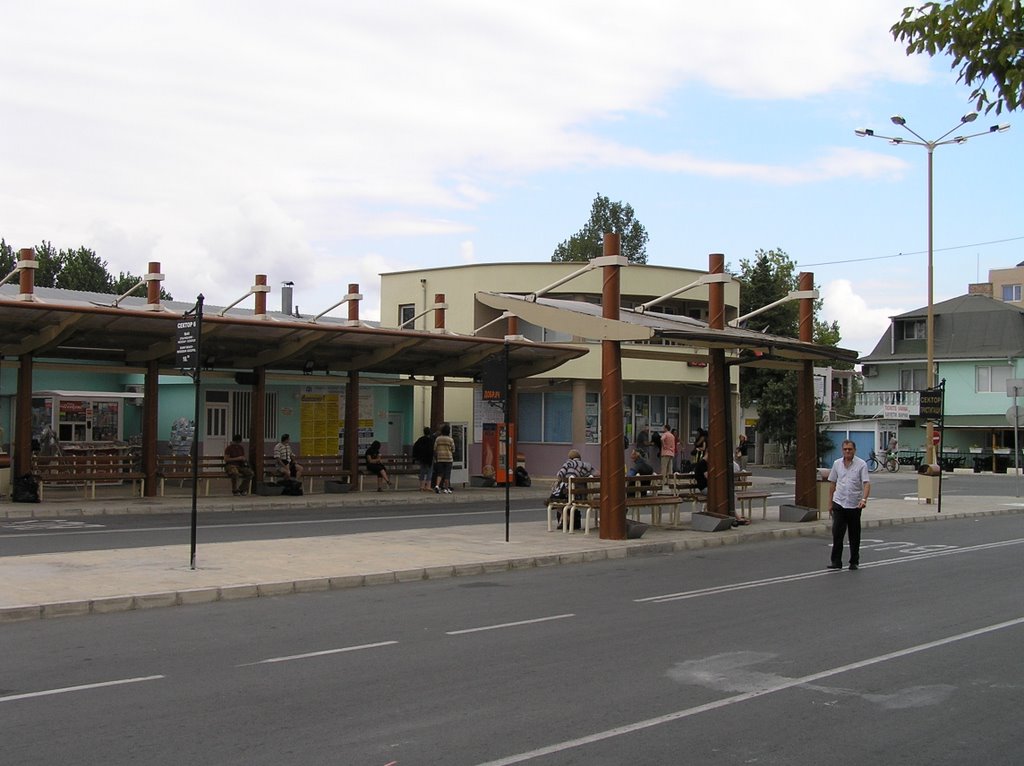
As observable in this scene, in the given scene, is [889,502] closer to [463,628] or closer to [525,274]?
[525,274]

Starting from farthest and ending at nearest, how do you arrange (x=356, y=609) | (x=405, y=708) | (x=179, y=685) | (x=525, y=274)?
(x=525, y=274) < (x=356, y=609) < (x=179, y=685) < (x=405, y=708)

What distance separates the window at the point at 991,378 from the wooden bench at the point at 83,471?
4617 centimetres

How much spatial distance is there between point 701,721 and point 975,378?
55.5m

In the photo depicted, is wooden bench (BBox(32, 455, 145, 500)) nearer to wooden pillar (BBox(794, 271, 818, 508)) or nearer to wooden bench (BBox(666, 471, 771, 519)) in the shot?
wooden bench (BBox(666, 471, 771, 519))

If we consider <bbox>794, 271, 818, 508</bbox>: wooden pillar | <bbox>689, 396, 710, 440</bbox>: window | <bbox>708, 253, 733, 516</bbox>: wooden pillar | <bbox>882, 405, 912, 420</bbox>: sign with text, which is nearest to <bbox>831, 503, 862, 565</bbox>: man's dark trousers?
<bbox>708, 253, 733, 516</bbox>: wooden pillar

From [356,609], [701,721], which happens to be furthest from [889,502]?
[701,721]

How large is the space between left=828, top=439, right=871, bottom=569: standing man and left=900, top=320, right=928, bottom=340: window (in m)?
49.0

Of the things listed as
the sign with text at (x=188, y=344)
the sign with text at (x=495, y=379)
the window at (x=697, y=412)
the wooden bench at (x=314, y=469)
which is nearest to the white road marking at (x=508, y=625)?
the sign with text at (x=188, y=344)

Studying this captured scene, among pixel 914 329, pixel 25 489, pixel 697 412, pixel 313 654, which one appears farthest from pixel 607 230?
pixel 313 654

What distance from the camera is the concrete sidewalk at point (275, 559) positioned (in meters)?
11.5

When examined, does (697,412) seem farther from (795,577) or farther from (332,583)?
(332,583)

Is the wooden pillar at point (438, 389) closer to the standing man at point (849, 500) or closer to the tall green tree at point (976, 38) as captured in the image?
the standing man at point (849, 500)

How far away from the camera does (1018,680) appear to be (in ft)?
27.3

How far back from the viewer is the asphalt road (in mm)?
6422
